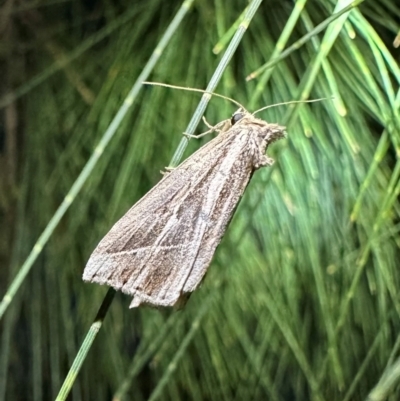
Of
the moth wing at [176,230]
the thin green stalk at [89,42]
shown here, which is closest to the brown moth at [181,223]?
the moth wing at [176,230]

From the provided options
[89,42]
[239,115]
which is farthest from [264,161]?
[89,42]

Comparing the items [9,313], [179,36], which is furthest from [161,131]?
[9,313]

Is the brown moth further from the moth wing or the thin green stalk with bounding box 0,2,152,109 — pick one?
the thin green stalk with bounding box 0,2,152,109

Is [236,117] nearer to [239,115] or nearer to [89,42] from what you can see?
[239,115]

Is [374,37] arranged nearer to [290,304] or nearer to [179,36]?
[179,36]

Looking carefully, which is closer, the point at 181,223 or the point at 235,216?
the point at 181,223

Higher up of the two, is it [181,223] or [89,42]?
[89,42]
